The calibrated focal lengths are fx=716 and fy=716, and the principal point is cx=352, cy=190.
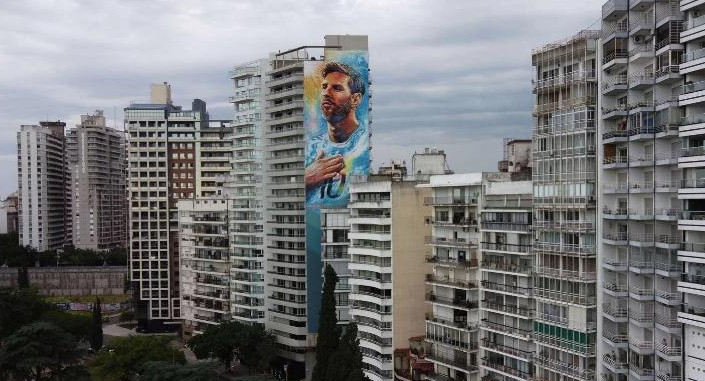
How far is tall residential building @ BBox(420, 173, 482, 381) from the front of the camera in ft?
185

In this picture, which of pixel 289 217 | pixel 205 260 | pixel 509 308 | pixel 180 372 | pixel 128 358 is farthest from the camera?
pixel 205 260

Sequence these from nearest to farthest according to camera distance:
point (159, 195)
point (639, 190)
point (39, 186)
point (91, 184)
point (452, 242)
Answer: point (639, 190) → point (452, 242) → point (159, 195) → point (39, 186) → point (91, 184)

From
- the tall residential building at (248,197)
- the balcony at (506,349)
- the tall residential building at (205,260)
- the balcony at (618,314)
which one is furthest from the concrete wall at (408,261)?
the tall residential building at (205,260)

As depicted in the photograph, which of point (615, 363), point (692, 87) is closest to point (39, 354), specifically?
point (615, 363)

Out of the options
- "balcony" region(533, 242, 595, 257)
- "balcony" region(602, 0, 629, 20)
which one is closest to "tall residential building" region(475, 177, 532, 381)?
"balcony" region(533, 242, 595, 257)

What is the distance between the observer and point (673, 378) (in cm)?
3772

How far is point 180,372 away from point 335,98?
3548 cm

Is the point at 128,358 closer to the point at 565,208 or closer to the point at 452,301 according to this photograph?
the point at 452,301

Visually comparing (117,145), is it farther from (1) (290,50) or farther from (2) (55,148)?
(1) (290,50)

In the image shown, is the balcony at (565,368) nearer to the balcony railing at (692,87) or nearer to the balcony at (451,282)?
the balcony at (451,282)

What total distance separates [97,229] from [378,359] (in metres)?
142

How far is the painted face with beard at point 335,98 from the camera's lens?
3068 inches

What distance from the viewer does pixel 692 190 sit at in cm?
3478

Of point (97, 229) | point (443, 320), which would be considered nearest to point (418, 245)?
point (443, 320)
